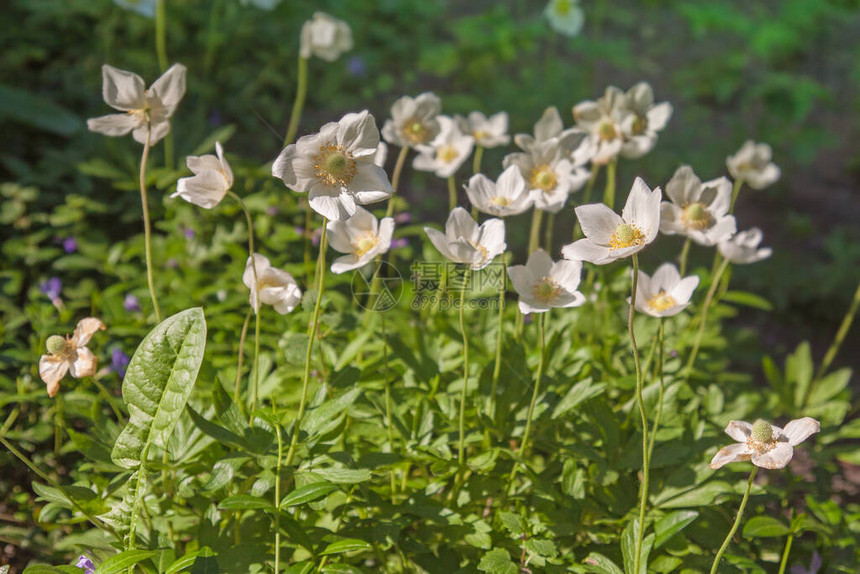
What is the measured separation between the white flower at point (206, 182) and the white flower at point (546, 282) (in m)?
0.47

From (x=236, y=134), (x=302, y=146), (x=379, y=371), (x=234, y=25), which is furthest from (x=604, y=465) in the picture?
(x=234, y=25)

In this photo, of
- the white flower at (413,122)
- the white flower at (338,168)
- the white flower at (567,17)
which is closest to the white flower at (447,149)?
the white flower at (413,122)

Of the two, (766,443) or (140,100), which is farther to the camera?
(140,100)

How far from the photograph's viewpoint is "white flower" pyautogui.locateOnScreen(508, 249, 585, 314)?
1124mm

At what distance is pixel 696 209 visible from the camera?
3.95ft

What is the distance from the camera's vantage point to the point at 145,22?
2.91 meters

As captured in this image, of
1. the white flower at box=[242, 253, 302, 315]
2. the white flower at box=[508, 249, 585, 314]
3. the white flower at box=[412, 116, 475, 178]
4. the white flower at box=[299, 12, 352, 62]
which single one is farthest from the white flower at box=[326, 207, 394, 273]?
the white flower at box=[299, 12, 352, 62]

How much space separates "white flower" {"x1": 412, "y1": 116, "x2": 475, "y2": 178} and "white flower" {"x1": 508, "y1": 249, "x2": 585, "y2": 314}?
1.39 ft

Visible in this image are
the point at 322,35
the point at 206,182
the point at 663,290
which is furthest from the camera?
the point at 322,35

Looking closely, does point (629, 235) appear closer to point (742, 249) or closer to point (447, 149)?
point (742, 249)

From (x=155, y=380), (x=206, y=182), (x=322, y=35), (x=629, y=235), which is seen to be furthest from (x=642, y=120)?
(x=155, y=380)

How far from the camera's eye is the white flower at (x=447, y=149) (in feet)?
4.98

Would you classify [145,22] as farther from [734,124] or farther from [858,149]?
[858,149]

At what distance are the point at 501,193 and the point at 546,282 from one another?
0.19m
